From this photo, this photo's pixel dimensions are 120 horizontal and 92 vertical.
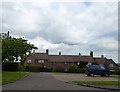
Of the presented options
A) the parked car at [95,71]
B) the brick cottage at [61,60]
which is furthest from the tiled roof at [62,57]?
the parked car at [95,71]

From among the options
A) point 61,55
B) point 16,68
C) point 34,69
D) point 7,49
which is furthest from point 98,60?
point 7,49

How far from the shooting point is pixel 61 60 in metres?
100

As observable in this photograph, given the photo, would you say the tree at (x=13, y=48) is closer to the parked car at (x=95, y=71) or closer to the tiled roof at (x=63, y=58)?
the parked car at (x=95, y=71)

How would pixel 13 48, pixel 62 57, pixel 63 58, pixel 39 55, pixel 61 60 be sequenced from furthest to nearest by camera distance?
1. pixel 62 57
2. pixel 39 55
3. pixel 63 58
4. pixel 61 60
5. pixel 13 48

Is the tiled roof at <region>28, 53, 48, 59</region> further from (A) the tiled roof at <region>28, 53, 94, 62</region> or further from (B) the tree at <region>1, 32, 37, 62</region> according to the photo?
(B) the tree at <region>1, 32, 37, 62</region>

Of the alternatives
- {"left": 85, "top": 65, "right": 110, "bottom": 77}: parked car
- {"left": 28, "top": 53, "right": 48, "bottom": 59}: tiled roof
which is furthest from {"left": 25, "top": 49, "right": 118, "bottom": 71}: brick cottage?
{"left": 85, "top": 65, "right": 110, "bottom": 77}: parked car

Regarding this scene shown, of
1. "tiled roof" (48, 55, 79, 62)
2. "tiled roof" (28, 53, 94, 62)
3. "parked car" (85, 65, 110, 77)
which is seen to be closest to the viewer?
"parked car" (85, 65, 110, 77)

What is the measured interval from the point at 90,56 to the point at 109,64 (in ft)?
24.3

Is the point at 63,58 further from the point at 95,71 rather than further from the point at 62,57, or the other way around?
the point at 95,71

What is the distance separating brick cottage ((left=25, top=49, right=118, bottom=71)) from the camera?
325 ft

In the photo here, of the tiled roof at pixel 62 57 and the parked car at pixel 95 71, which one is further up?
the tiled roof at pixel 62 57

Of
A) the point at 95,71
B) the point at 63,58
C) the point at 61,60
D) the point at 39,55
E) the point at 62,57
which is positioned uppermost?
the point at 39,55

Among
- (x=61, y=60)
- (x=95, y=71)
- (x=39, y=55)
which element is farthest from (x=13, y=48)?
(x=39, y=55)

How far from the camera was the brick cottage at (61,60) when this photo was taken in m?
99.1
